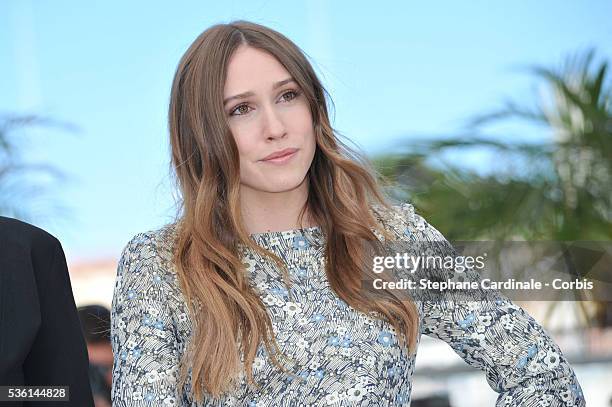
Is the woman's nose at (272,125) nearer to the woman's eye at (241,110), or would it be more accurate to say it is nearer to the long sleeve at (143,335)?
the woman's eye at (241,110)

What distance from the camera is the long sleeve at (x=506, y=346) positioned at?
182 centimetres

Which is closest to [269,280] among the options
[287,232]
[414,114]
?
[287,232]

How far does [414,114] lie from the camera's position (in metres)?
4.17

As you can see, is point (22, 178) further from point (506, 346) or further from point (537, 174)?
point (506, 346)

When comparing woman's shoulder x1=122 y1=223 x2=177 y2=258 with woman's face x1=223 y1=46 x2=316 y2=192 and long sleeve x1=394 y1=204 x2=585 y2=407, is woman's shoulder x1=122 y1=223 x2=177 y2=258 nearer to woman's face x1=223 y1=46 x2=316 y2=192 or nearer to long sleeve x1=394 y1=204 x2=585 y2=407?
woman's face x1=223 y1=46 x2=316 y2=192

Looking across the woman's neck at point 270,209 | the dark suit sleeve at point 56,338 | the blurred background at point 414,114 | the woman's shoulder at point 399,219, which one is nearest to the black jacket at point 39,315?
the dark suit sleeve at point 56,338

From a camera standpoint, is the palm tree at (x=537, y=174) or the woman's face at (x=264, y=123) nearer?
the woman's face at (x=264, y=123)

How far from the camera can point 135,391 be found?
67.7 inches

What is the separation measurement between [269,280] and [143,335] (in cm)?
27

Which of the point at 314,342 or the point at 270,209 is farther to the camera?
the point at 270,209

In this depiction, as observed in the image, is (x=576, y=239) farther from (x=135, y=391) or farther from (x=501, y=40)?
(x=135, y=391)

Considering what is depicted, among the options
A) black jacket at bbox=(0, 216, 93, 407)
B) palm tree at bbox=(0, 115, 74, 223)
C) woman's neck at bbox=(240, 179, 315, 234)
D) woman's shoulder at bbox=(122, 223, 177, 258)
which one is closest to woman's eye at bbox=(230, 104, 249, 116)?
woman's neck at bbox=(240, 179, 315, 234)

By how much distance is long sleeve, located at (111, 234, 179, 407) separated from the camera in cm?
172

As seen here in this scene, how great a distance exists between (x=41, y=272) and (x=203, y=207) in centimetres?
33
